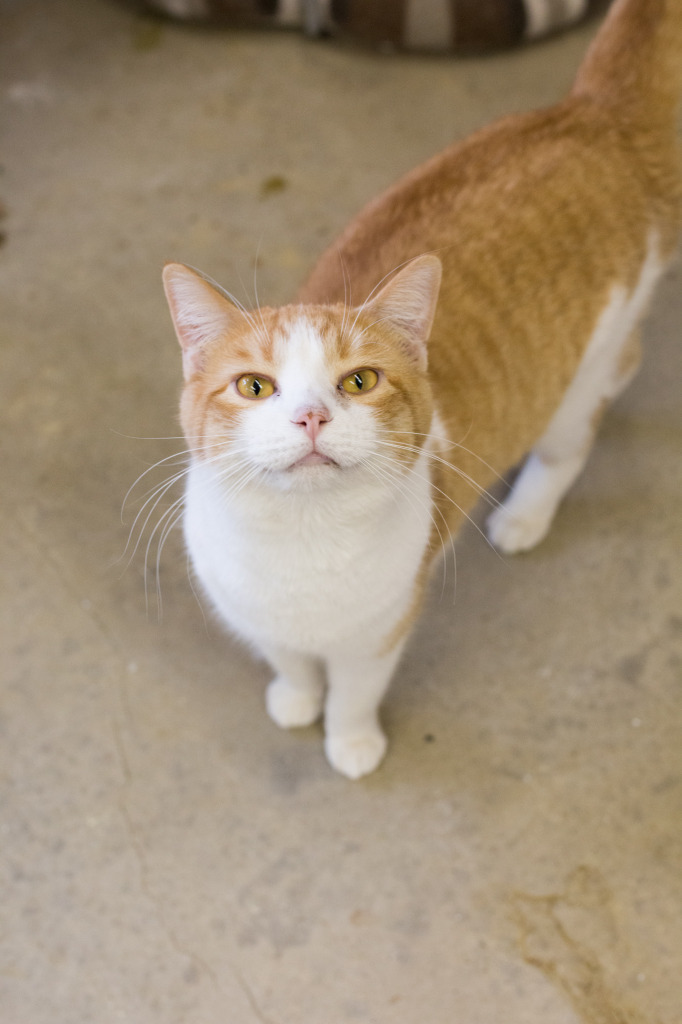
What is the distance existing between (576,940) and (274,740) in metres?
0.74

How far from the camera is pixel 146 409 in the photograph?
7.75 ft

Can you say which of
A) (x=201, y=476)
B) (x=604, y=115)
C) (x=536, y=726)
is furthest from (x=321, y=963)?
(x=604, y=115)

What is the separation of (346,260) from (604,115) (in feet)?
1.98

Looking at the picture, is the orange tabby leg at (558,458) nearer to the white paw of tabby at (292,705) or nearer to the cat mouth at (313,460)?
the white paw of tabby at (292,705)

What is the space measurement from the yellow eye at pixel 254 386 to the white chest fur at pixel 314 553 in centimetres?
13

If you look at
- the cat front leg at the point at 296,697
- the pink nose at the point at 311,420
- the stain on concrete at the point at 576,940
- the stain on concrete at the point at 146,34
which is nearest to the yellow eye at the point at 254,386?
the pink nose at the point at 311,420

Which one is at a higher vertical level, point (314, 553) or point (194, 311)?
point (194, 311)

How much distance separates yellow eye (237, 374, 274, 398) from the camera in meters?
1.25

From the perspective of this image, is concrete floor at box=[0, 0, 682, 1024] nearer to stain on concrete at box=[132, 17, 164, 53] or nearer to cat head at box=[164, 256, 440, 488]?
stain on concrete at box=[132, 17, 164, 53]

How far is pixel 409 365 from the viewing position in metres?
1.35

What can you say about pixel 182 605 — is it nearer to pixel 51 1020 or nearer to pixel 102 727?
pixel 102 727

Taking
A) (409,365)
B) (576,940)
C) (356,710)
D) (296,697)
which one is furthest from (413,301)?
(576,940)

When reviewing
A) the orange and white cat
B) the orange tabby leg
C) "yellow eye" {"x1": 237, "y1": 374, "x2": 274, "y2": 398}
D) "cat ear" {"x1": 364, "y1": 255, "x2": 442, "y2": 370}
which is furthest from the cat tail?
"yellow eye" {"x1": 237, "y1": 374, "x2": 274, "y2": 398}

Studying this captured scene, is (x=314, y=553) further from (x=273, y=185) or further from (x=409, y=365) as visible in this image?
(x=273, y=185)
